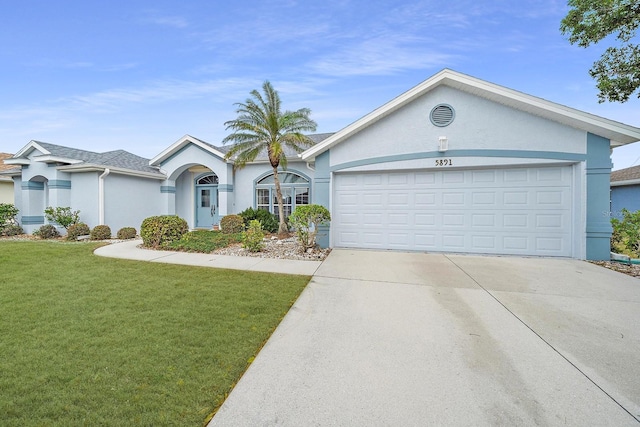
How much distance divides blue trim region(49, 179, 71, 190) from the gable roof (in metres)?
13.6

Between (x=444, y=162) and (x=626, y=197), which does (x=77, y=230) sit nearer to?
(x=444, y=162)

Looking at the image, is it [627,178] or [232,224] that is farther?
[627,178]

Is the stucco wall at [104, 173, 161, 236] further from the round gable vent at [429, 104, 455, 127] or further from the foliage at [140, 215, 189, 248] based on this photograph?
the round gable vent at [429, 104, 455, 127]

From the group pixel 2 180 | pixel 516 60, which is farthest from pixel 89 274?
pixel 2 180

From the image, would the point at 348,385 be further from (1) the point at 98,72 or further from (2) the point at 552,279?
(1) the point at 98,72

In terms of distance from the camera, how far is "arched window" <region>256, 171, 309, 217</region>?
44.5 ft

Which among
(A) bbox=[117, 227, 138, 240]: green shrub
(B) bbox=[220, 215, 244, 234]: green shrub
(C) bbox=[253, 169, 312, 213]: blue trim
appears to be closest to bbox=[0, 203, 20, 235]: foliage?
(A) bbox=[117, 227, 138, 240]: green shrub

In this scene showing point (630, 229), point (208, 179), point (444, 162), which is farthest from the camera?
point (208, 179)

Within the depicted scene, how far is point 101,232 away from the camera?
38.6 ft

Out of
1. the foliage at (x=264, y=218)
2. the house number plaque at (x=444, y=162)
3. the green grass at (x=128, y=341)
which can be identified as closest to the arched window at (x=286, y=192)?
the foliage at (x=264, y=218)

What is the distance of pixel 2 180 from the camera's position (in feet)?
51.5

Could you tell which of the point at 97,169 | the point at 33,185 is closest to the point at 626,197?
the point at 97,169

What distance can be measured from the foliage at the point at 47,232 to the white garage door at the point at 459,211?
13.5m

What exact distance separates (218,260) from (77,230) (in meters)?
8.97
